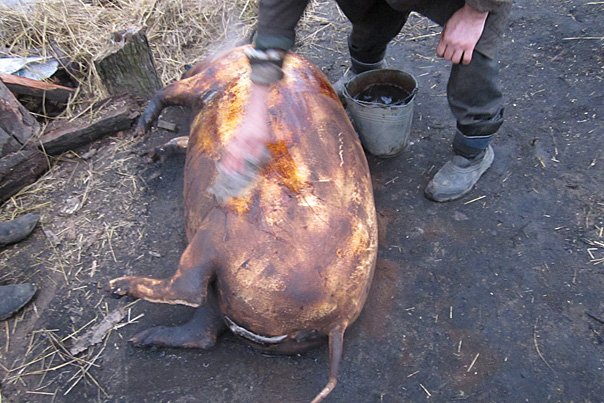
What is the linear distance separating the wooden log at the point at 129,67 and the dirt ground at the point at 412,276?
343 millimetres

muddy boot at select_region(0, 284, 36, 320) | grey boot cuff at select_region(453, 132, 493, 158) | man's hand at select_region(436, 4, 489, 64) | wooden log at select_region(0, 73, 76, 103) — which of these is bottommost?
muddy boot at select_region(0, 284, 36, 320)

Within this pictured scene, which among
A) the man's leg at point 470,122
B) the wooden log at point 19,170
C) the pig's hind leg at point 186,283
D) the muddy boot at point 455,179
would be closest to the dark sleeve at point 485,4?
the man's leg at point 470,122

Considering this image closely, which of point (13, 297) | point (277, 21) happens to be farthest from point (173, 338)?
point (277, 21)

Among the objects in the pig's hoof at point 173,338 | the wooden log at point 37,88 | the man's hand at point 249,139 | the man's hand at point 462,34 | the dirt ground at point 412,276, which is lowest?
the dirt ground at point 412,276

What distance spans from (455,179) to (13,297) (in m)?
2.53

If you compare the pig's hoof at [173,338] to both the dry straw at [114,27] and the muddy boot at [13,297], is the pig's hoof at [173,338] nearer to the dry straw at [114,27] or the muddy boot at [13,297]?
the muddy boot at [13,297]

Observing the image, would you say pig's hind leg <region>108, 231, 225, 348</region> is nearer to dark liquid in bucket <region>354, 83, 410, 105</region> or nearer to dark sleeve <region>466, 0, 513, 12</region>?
dark sleeve <region>466, 0, 513, 12</region>

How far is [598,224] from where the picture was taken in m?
2.30

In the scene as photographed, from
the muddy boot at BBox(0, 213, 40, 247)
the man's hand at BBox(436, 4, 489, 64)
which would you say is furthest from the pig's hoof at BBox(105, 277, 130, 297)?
the man's hand at BBox(436, 4, 489, 64)

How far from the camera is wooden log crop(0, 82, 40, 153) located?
9.22 feet

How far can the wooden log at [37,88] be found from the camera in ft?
10.0

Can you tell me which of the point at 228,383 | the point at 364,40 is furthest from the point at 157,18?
the point at 228,383

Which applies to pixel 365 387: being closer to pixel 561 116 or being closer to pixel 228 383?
pixel 228 383

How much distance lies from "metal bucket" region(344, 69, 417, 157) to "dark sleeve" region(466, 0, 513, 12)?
0.71 m
